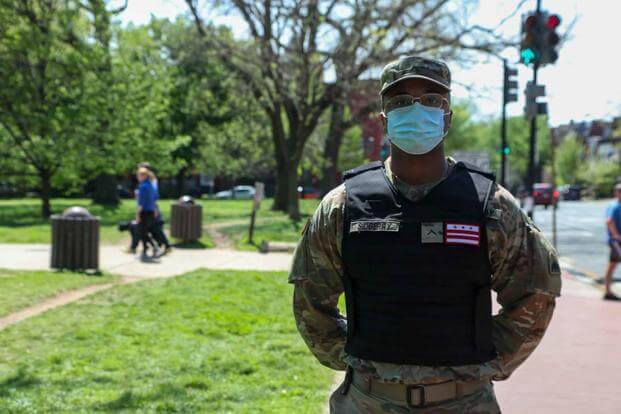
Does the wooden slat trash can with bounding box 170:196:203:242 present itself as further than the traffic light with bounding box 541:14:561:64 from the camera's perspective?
Yes

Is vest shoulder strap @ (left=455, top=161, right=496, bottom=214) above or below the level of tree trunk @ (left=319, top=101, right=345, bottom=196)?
below

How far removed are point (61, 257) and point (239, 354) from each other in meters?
5.41

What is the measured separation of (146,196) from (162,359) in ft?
23.8

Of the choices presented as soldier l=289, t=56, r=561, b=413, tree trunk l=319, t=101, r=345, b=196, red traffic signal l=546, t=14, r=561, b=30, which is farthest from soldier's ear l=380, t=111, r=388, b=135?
tree trunk l=319, t=101, r=345, b=196

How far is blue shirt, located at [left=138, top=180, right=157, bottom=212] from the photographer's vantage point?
1277 centimetres

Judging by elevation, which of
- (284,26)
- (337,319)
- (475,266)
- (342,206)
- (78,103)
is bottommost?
(337,319)

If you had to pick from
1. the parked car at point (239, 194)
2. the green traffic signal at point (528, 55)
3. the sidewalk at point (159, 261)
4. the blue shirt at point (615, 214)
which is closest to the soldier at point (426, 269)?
the sidewalk at point (159, 261)

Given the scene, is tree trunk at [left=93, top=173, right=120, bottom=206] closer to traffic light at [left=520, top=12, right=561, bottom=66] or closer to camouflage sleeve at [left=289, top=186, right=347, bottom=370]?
traffic light at [left=520, top=12, right=561, bottom=66]

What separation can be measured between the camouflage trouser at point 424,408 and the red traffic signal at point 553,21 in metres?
11.9

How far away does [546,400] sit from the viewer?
5340 mm

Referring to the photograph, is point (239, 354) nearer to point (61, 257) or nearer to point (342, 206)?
point (342, 206)

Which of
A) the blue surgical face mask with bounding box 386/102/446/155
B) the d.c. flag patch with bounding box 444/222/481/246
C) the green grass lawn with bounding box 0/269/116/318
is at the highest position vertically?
the blue surgical face mask with bounding box 386/102/446/155

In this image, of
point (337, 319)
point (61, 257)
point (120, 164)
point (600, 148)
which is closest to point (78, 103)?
point (120, 164)

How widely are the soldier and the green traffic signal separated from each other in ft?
37.2
